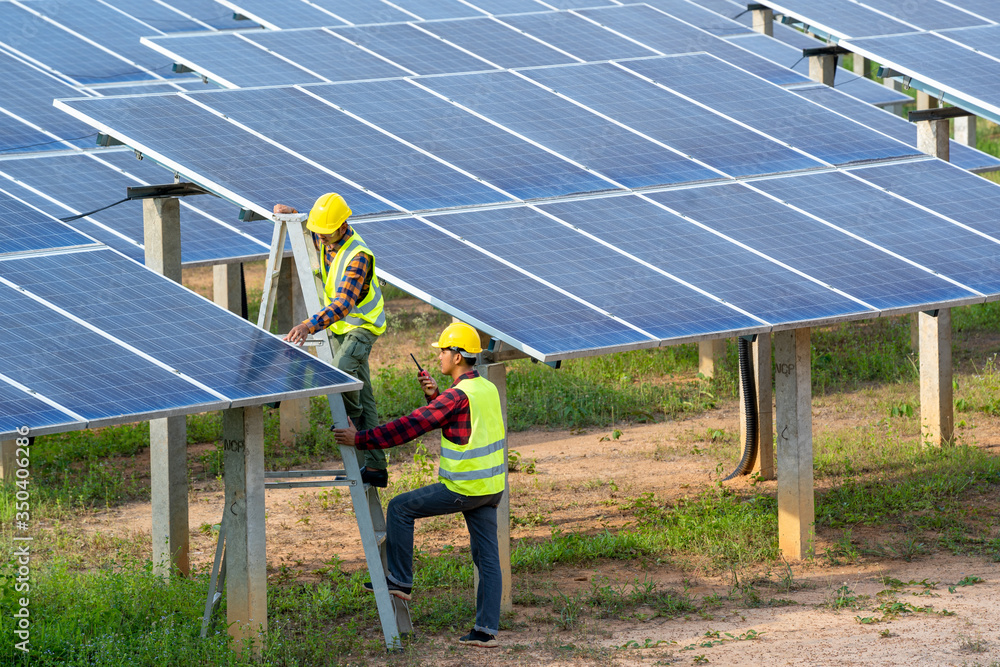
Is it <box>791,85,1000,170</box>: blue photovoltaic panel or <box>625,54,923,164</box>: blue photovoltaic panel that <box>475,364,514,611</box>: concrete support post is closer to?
<box>625,54,923,164</box>: blue photovoltaic panel

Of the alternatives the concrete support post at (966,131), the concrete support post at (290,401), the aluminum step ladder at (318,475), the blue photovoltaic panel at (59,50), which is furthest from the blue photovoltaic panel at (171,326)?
the concrete support post at (966,131)

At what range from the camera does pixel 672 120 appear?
1335 centimetres

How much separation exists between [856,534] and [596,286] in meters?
4.07

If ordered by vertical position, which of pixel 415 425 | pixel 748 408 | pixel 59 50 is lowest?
pixel 748 408

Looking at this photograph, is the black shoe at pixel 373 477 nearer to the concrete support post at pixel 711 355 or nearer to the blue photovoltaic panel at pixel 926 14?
the concrete support post at pixel 711 355

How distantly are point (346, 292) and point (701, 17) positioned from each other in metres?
11.8

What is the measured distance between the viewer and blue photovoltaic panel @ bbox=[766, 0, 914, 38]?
54.5 ft

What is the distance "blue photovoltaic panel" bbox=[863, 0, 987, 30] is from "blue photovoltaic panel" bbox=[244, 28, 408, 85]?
6741mm

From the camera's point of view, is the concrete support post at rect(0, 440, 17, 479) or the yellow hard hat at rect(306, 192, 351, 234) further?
Result: the concrete support post at rect(0, 440, 17, 479)

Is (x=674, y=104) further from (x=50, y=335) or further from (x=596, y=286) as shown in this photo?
(x=50, y=335)

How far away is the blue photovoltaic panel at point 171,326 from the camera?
8891 mm

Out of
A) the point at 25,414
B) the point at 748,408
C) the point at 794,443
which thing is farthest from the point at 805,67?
the point at 25,414

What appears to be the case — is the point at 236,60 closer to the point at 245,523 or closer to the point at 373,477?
the point at 373,477

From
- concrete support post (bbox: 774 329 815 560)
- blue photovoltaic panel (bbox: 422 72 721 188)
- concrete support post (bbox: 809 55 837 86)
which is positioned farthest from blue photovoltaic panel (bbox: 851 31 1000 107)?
concrete support post (bbox: 774 329 815 560)
